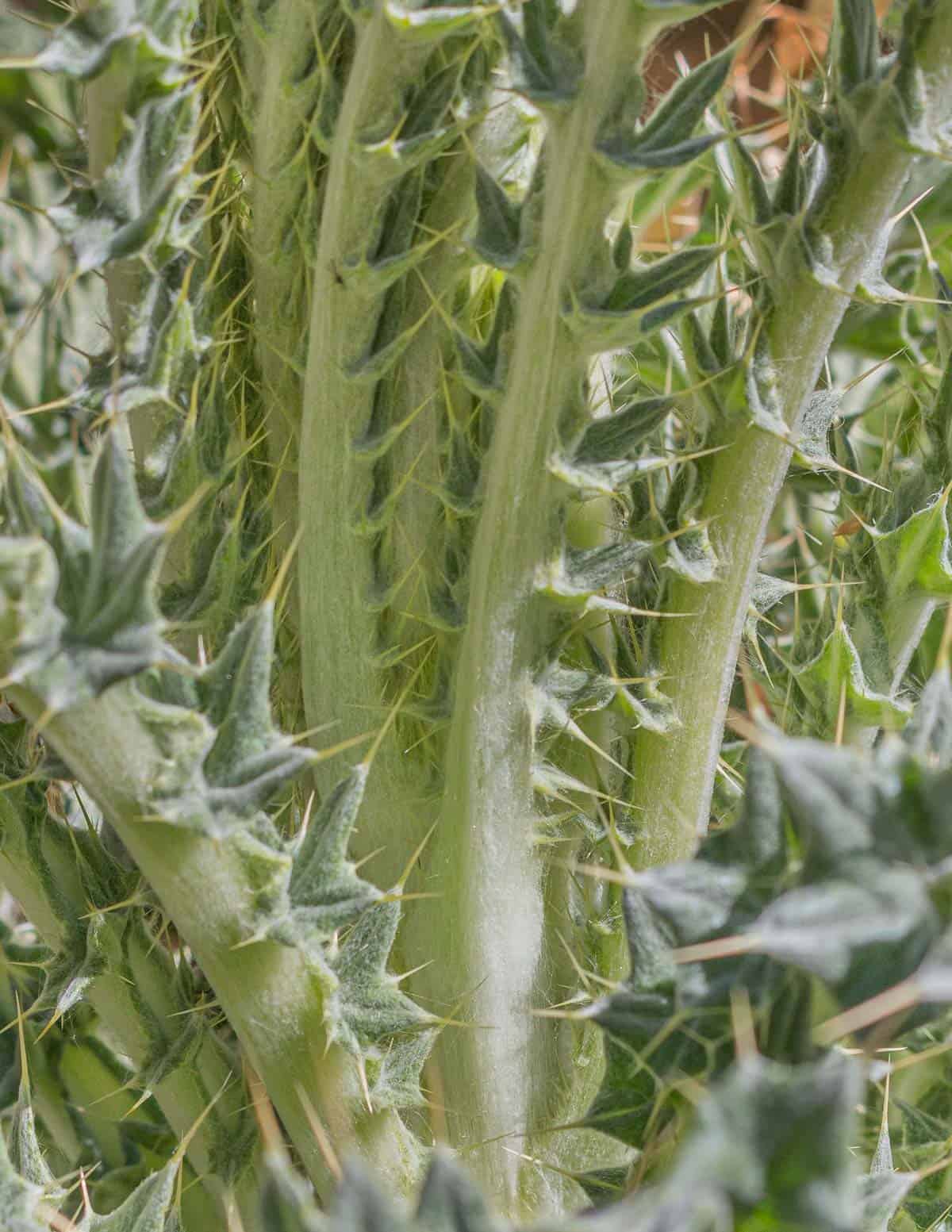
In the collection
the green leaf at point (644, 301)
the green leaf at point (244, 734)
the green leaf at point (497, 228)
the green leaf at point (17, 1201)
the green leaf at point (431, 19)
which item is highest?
the green leaf at point (431, 19)

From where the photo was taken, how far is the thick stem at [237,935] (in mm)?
583

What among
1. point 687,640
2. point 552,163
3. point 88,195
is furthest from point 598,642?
point 88,195

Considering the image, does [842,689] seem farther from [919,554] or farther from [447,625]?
[447,625]

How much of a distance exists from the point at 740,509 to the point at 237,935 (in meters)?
0.40

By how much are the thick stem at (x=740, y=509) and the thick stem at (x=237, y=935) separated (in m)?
0.24

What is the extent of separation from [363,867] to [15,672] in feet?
1.19

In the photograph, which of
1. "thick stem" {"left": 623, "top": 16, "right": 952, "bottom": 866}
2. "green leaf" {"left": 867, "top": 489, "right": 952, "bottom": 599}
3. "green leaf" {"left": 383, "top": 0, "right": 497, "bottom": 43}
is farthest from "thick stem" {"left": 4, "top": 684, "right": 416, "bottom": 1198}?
"green leaf" {"left": 867, "top": 489, "right": 952, "bottom": 599}

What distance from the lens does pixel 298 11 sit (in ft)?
2.31

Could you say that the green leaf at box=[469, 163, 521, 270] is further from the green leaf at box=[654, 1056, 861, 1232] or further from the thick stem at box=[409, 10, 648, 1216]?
the green leaf at box=[654, 1056, 861, 1232]

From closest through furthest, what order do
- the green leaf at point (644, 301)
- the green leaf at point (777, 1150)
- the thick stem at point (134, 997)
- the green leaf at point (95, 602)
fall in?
the green leaf at point (777, 1150), the green leaf at point (95, 602), the green leaf at point (644, 301), the thick stem at point (134, 997)

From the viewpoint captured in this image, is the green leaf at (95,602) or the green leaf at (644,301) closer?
the green leaf at (95,602)

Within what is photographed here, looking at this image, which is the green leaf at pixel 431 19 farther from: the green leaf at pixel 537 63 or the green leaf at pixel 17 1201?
the green leaf at pixel 17 1201

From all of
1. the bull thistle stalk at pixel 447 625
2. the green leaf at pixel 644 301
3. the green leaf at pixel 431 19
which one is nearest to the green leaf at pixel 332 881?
the bull thistle stalk at pixel 447 625

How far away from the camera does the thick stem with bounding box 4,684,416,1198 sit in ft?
1.91
